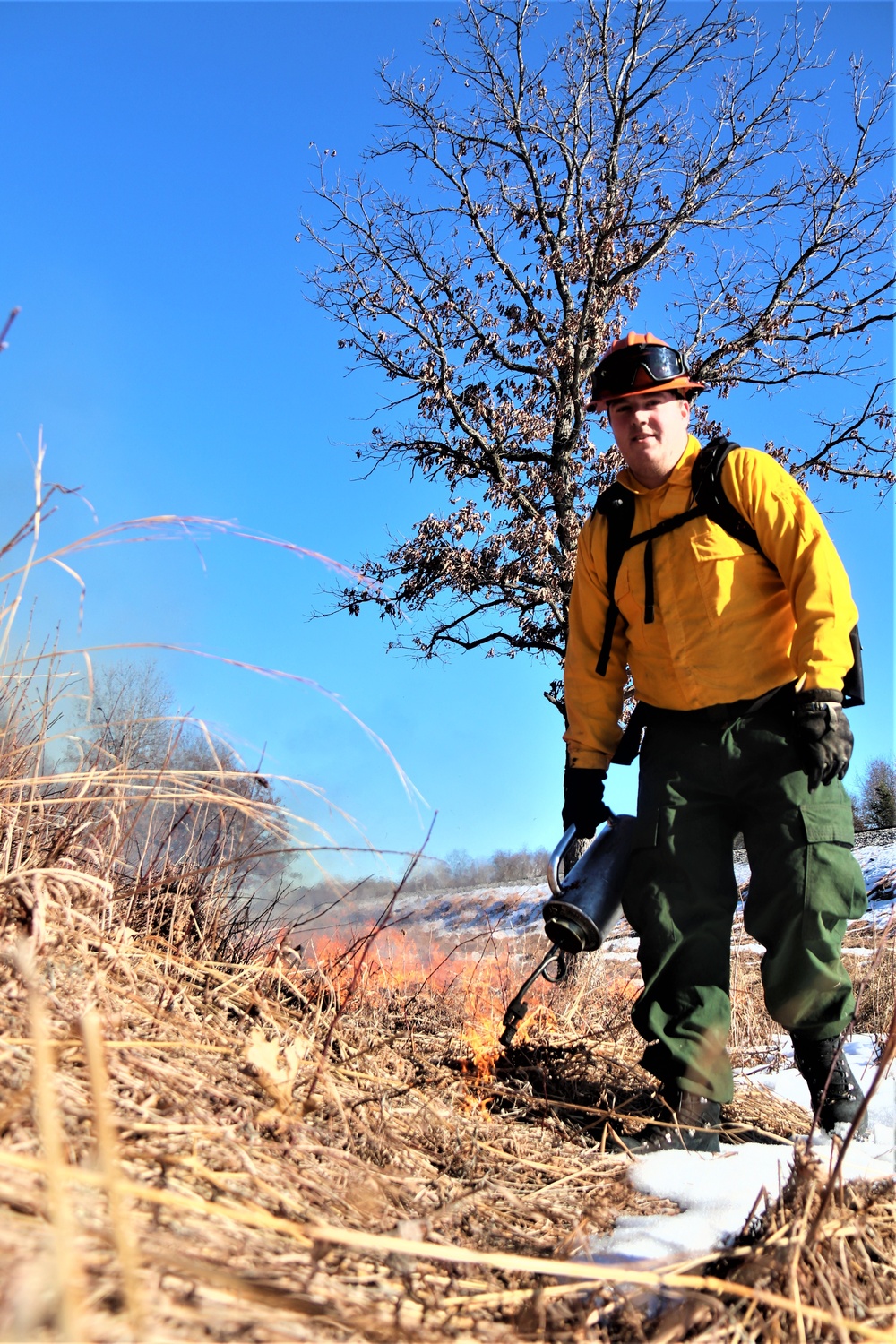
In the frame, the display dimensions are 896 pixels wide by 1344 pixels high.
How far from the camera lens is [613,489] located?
10.6ft

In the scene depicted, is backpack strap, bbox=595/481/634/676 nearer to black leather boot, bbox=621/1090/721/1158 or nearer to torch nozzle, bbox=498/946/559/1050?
torch nozzle, bbox=498/946/559/1050

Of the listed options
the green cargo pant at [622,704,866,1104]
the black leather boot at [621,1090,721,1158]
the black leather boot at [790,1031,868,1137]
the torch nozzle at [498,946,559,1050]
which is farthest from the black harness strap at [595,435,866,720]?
the black leather boot at [621,1090,721,1158]

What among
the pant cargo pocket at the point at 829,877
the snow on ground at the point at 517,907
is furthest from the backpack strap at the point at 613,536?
the snow on ground at the point at 517,907

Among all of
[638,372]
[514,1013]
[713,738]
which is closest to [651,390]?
[638,372]

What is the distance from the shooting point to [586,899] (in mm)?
2805

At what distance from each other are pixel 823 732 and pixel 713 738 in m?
0.36

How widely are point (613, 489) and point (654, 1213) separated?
221 centimetres

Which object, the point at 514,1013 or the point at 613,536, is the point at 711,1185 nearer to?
the point at 514,1013

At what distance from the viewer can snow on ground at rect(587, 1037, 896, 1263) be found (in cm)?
156

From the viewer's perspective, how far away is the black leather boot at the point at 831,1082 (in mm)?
2584

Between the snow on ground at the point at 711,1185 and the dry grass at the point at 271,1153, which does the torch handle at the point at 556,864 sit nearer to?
the dry grass at the point at 271,1153

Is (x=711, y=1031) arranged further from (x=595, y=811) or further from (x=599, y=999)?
(x=599, y=999)

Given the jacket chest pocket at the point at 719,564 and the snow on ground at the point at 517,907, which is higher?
the jacket chest pocket at the point at 719,564

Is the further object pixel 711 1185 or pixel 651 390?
pixel 651 390
